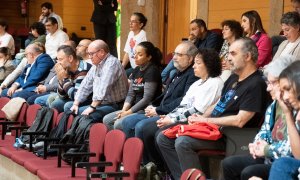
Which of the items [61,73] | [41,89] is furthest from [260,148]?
[41,89]

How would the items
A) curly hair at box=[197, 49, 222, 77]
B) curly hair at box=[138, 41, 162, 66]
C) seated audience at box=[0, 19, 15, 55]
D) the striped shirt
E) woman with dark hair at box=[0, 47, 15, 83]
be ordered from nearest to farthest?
1. curly hair at box=[197, 49, 222, 77]
2. curly hair at box=[138, 41, 162, 66]
3. the striped shirt
4. woman with dark hair at box=[0, 47, 15, 83]
5. seated audience at box=[0, 19, 15, 55]

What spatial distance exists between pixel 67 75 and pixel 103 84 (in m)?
0.93

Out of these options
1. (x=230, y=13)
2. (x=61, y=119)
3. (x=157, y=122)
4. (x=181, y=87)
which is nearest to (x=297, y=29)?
(x=181, y=87)

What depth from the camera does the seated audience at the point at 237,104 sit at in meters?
5.32

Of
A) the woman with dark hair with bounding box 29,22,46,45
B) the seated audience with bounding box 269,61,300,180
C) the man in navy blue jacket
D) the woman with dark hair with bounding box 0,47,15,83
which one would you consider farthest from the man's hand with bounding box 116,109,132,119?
the woman with dark hair with bounding box 29,22,46,45

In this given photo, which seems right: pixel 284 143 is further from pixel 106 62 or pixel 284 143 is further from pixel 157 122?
pixel 106 62

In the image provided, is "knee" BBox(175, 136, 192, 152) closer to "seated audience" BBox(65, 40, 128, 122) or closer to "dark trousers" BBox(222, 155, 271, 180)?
"dark trousers" BBox(222, 155, 271, 180)

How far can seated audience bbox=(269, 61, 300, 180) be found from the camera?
12.7 feet

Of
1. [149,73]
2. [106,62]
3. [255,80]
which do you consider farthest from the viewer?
[106,62]

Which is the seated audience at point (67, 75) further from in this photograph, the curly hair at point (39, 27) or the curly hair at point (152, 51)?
the curly hair at point (39, 27)

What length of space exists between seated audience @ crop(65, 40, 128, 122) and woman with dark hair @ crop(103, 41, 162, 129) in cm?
23

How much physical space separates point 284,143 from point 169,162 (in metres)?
1.64

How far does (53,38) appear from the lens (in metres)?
10.8

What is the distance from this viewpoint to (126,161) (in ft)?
18.3
